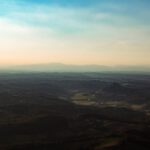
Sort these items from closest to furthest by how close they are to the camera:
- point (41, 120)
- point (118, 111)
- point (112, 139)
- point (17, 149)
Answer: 1. point (17, 149)
2. point (112, 139)
3. point (41, 120)
4. point (118, 111)

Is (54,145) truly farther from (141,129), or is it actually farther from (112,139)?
(141,129)

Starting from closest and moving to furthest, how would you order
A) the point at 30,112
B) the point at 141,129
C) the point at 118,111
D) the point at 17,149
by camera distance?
the point at 17,149 → the point at 141,129 → the point at 30,112 → the point at 118,111

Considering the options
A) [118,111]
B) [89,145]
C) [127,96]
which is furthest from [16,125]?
[127,96]

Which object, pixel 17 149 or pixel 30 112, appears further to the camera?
pixel 30 112

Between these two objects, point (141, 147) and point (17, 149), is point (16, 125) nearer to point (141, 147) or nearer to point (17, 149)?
point (17, 149)

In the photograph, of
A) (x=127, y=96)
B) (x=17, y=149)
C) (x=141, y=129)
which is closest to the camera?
(x=17, y=149)

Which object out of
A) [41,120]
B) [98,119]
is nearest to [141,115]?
[98,119]

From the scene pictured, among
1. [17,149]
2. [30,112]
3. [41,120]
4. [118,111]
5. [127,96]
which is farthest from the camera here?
[127,96]

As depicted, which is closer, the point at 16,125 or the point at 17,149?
the point at 17,149
